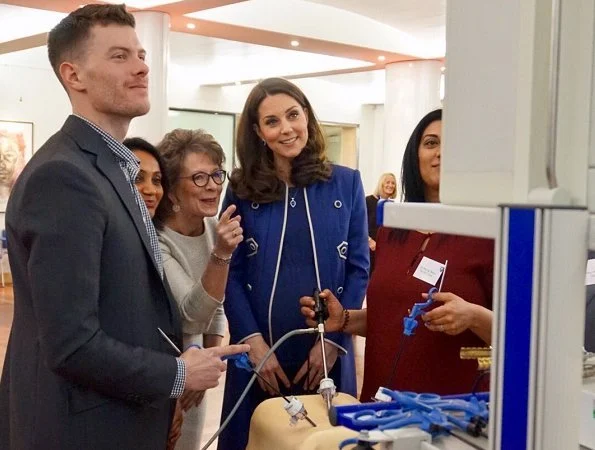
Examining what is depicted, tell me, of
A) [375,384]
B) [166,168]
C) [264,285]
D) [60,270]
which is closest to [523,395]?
[60,270]

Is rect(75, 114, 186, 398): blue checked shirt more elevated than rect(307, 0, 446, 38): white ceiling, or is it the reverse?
rect(307, 0, 446, 38): white ceiling

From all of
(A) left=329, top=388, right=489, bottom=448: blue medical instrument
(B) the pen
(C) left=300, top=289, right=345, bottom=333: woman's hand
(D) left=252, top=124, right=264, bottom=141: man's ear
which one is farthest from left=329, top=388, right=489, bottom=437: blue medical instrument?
(D) left=252, top=124, right=264, bottom=141: man's ear

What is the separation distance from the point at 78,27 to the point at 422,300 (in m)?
0.93

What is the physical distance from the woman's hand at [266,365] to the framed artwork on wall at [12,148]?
7.89 m

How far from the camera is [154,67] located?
19.0 ft

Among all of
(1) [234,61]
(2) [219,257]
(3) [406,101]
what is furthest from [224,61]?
(2) [219,257]

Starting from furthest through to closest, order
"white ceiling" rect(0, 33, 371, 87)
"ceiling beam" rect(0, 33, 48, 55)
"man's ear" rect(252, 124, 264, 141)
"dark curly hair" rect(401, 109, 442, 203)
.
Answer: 1. "white ceiling" rect(0, 33, 371, 87)
2. "ceiling beam" rect(0, 33, 48, 55)
3. "man's ear" rect(252, 124, 264, 141)
4. "dark curly hair" rect(401, 109, 442, 203)

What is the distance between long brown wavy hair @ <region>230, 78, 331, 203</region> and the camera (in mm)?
2006

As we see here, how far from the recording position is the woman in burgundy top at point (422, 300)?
1.50m

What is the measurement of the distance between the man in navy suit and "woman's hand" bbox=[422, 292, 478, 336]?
423 millimetres

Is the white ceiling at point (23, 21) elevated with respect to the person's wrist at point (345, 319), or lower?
elevated

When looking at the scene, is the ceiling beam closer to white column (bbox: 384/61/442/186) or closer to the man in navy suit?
white column (bbox: 384/61/442/186)

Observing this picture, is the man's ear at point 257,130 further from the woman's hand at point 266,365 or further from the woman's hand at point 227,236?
the woman's hand at point 266,365

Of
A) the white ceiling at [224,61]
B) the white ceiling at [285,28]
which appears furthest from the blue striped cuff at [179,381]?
the white ceiling at [224,61]
